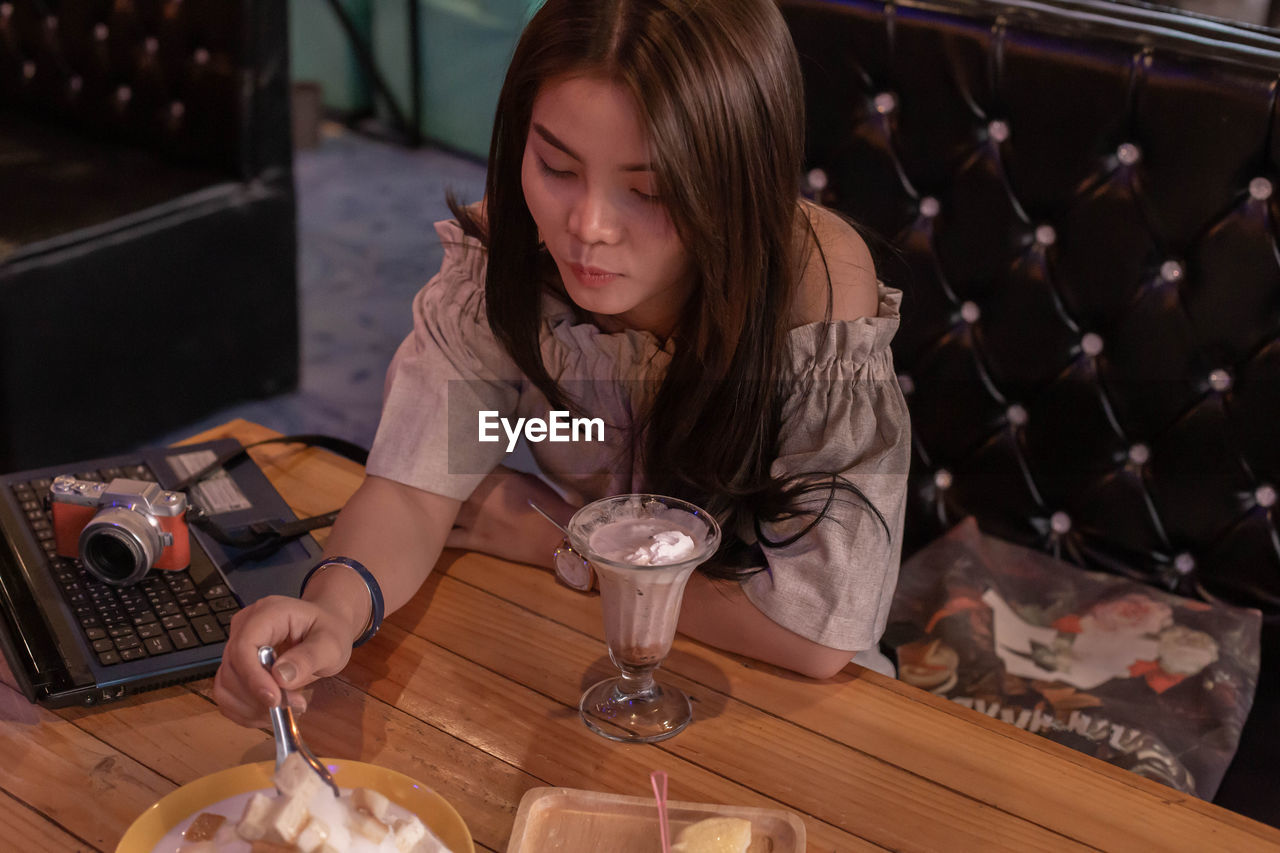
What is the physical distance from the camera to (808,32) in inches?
62.5

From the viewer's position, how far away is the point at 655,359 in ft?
4.14

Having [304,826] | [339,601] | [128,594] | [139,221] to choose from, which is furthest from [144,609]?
[139,221]

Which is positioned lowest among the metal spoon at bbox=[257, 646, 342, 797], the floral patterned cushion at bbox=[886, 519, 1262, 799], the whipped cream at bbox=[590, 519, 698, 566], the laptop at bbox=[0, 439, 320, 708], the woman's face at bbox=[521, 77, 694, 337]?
the floral patterned cushion at bbox=[886, 519, 1262, 799]

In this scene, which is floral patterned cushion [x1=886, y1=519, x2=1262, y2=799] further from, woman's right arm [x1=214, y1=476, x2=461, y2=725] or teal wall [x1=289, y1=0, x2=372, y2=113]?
teal wall [x1=289, y1=0, x2=372, y2=113]

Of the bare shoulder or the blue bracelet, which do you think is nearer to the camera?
the blue bracelet

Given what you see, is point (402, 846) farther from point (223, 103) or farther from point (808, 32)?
point (223, 103)

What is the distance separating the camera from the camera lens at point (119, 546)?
106 centimetres

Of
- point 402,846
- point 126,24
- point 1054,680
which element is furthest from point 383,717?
point 126,24

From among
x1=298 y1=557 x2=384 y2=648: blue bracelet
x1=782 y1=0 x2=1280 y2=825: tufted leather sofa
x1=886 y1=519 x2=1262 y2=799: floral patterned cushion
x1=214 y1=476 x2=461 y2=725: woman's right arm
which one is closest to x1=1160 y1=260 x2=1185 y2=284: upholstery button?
x1=782 y1=0 x2=1280 y2=825: tufted leather sofa

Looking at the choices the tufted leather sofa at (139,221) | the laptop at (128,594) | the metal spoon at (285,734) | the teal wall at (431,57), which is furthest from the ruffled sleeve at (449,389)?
the teal wall at (431,57)

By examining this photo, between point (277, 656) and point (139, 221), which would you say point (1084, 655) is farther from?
point (139, 221)

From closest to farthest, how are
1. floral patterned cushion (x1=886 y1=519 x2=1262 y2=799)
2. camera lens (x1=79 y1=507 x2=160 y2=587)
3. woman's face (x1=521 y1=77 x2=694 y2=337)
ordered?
woman's face (x1=521 y1=77 x2=694 y2=337), camera lens (x1=79 y1=507 x2=160 y2=587), floral patterned cushion (x1=886 y1=519 x2=1262 y2=799)

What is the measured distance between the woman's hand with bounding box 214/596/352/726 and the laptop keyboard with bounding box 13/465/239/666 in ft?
0.30

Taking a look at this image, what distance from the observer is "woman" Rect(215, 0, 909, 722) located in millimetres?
957
